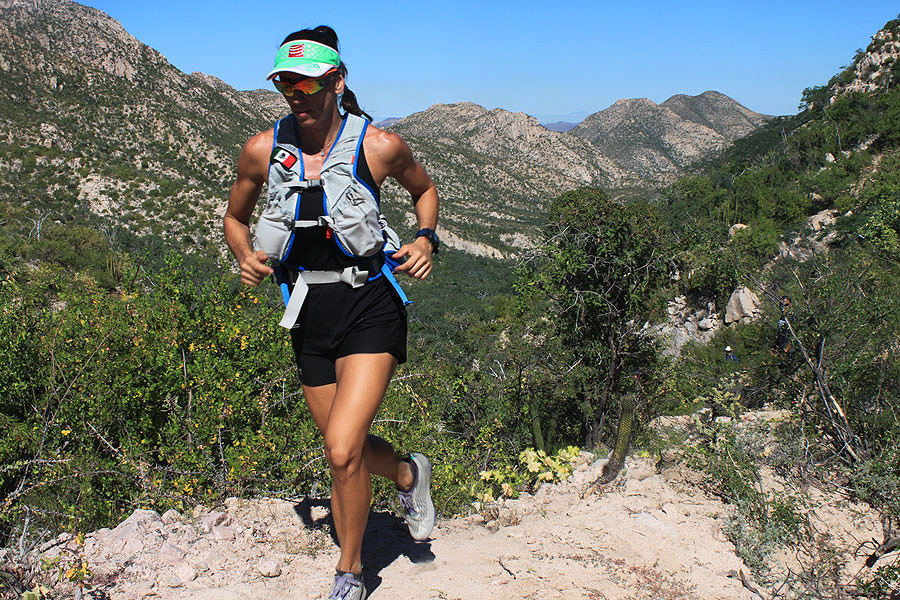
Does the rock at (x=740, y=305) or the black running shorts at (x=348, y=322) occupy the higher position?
the black running shorts at (x=348, y=322)

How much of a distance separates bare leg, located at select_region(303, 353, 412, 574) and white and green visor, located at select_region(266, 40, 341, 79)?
1.04m

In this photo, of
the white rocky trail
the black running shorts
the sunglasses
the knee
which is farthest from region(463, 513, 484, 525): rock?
the sunglasses

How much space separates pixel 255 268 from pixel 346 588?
1.26 m

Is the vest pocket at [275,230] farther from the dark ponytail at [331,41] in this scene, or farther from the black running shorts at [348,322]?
the dark ponytail at [331,41]

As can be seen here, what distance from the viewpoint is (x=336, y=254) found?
2258mm

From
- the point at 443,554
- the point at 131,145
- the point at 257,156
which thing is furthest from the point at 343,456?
the point at 131,145

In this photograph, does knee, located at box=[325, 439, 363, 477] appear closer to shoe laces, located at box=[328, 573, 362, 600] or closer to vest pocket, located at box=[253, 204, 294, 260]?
shoe laces, located at box=[328, 573, 362, 600]

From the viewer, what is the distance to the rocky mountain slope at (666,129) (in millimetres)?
131500

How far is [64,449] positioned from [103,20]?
63.3 metres

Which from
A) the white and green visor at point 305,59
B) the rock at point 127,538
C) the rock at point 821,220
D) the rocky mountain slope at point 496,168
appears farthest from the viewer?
the rocky mountain slope at point 496,168

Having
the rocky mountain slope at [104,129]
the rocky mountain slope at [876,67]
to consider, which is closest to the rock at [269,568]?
the rocky mountain slope at [104,129]

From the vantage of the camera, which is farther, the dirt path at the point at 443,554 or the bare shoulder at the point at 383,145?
the dirt path at the point at 443,554

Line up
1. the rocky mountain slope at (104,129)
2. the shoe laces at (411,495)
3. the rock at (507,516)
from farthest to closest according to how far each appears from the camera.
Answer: the rocky mountain slope at (104,129), the rock at (507,516), the shoe laces at (411,495)

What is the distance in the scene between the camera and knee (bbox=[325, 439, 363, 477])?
2176 millimetres
